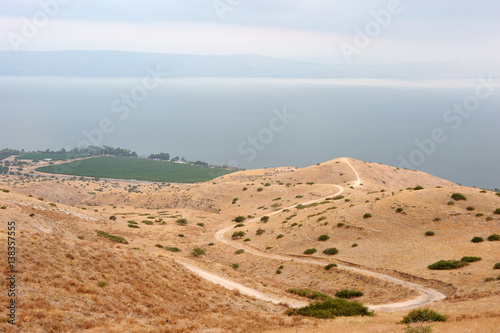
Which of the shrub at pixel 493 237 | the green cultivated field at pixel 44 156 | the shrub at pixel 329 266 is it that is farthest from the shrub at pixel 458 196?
the green cultivated field at pixel 44 156

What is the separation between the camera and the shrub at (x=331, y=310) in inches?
642

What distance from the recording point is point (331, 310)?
16891mm

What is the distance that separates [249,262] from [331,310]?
14.8 metres

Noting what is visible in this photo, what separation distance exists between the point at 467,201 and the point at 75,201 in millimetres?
76214

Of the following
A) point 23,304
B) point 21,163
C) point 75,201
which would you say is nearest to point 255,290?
point 23,304

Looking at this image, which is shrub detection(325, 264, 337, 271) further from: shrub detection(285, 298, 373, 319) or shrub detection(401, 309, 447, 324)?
shrub detection(401, 309, 447, 324)

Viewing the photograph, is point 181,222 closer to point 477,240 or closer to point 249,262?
point 249,262

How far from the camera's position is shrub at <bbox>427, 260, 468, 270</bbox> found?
859 inches

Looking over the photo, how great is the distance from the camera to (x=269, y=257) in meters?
31.3

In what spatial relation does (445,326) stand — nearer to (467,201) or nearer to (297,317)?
(297,317)

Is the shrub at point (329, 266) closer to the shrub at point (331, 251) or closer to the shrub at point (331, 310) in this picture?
the shrub at point (331, 251)

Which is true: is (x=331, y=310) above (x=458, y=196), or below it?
below

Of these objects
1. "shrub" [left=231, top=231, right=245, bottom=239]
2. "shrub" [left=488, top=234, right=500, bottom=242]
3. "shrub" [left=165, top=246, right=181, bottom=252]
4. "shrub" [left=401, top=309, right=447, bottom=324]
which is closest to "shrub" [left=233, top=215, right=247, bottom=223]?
"shrub" [left=231, top=231, right=245, bottom=239]

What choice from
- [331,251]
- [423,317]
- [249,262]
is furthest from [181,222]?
[423,317]
